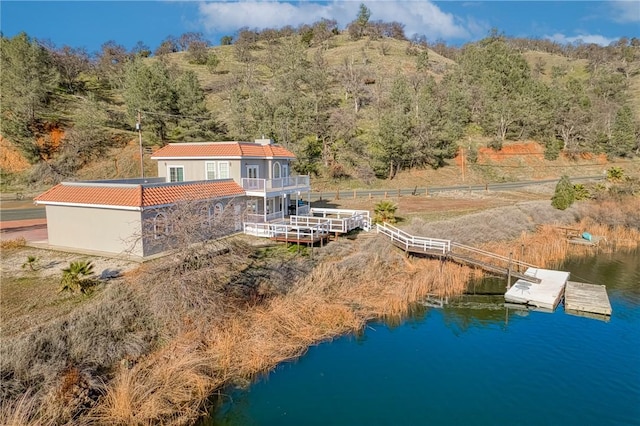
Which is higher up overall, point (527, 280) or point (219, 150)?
point (219, 150)

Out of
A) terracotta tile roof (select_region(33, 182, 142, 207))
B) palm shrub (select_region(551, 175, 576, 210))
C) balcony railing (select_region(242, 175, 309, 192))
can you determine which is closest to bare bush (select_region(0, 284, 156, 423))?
terracotta tile roof (select_region(33, 182, 142, 207))

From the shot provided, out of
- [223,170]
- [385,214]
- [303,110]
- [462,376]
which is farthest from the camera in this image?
[303,110]

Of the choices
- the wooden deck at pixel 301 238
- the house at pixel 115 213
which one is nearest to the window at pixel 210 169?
the house at pixel 115 213

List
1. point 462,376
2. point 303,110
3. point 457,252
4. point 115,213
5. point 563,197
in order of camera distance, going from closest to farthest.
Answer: point 462,376 < point 115,213 < point 457,252 < point 563,197 < point 303,110

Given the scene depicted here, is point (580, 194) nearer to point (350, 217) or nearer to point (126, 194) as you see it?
point (350, 217)

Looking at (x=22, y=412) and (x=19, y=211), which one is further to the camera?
(x=19, y=211)

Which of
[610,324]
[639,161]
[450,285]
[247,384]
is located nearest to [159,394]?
[247,384]

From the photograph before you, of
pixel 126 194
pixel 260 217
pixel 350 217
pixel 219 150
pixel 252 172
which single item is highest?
pixel 219 150

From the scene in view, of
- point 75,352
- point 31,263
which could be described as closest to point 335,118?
point 31,263
